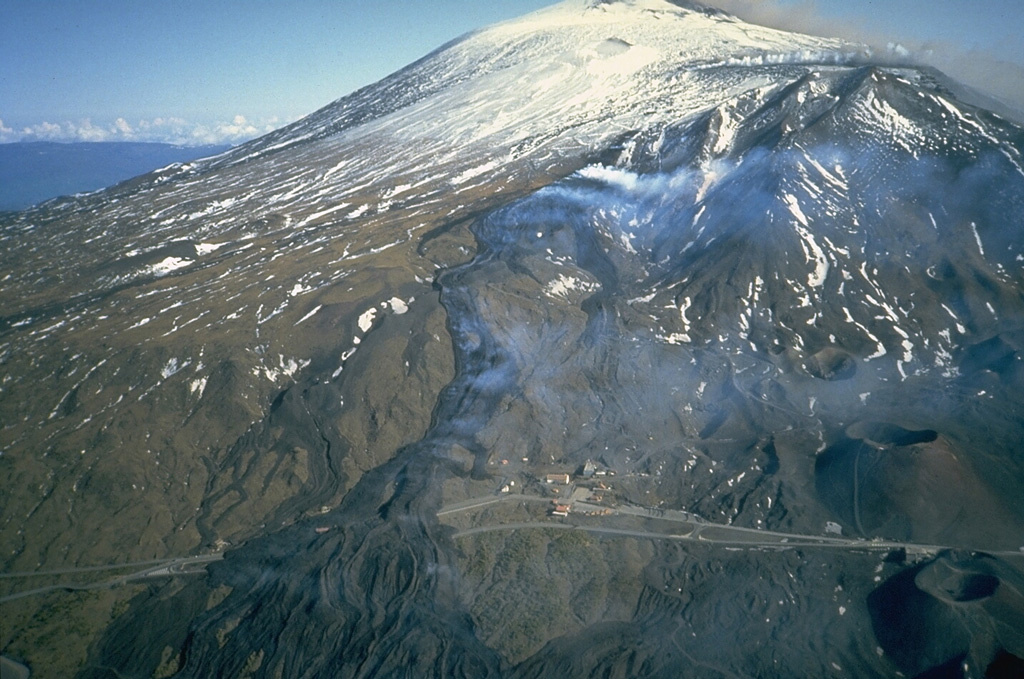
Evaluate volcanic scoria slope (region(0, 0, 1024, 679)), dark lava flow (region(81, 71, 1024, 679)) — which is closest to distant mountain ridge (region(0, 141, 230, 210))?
volcanic scoria slope (region(0, 0, 1024, 679))

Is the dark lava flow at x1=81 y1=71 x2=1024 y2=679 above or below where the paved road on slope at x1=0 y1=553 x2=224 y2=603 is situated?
below

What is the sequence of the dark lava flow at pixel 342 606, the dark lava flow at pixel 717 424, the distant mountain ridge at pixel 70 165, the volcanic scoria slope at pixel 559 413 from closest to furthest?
the dark lava flow at pixel 342 606
the dark lava flow at pixel 717 424
the volcanic scoria slope at pixel 559 413
the distant mountain ridge at pixel 70 165

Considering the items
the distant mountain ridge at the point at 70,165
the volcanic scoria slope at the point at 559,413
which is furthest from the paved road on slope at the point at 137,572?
the distant mountain ridge at the point at 70,165

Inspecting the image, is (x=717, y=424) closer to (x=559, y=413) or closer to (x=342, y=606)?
(x=559, y=413)

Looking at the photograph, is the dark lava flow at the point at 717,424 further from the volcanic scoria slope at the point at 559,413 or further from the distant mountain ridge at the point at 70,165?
the distant mountain ridge at the point at 70,165

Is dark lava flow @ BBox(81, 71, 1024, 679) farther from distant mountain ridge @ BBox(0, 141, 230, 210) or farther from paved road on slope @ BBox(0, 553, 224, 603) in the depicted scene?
distant mountain ridge @ BBox(0, 141, 230, 210)

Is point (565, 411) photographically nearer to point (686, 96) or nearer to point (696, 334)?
point (696, 334)

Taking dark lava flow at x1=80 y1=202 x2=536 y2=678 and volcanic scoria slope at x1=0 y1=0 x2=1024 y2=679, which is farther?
volcanic scoria slope at x1=0 y1=0 x2=1024 y2=679
